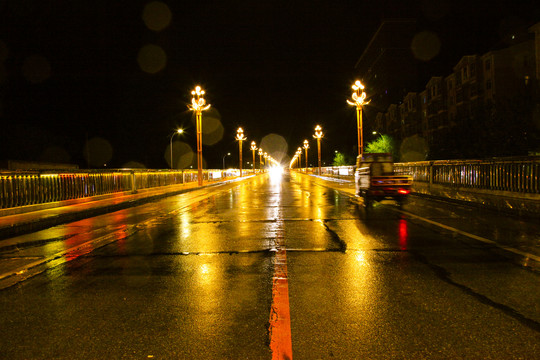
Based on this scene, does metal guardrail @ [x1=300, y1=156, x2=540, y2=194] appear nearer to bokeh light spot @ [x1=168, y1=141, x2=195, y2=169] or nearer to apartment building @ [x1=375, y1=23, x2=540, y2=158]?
apartment building @ [x1=375, y1=23, x2=540, y2=158]

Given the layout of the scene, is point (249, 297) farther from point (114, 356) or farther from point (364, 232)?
point (364, 232)

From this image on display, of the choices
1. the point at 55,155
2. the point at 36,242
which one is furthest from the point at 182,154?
the point at 36,242

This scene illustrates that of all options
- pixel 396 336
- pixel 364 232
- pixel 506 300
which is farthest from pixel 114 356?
pixel 364 232

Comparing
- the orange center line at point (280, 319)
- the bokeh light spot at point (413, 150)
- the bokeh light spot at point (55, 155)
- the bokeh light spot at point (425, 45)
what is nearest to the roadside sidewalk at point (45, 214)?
the orange center line at point (280, 319)

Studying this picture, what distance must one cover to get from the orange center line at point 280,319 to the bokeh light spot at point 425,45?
→ 125 m

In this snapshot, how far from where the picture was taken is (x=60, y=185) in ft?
53.6

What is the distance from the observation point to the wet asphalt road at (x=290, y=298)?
361 cm

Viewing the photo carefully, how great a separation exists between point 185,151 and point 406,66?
7890cm

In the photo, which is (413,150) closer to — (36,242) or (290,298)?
(36,242)

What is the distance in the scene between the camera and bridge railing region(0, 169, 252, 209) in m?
13.3

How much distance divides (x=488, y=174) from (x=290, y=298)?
55.2ft

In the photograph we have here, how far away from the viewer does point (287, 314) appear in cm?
432

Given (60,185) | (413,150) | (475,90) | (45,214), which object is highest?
(475,90)

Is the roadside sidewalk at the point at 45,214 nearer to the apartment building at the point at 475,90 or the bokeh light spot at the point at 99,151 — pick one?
the apartment building at the point at 475,90
